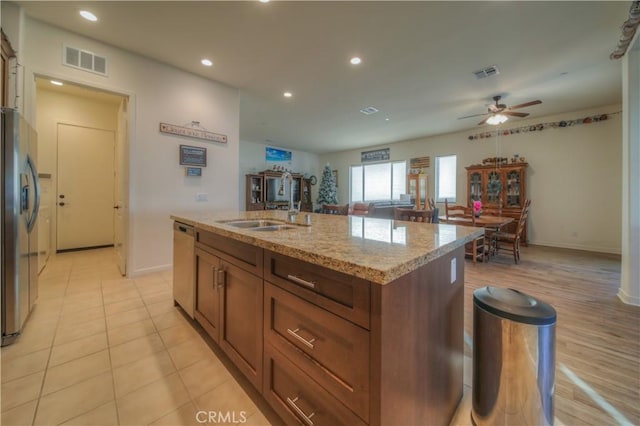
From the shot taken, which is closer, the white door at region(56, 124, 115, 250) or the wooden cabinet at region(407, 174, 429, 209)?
the white door at region(56, 124, 115, 250)

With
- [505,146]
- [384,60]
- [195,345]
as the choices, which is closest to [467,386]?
[195,345]

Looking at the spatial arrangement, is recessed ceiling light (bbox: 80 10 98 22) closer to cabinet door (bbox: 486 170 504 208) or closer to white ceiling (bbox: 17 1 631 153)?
white ceiling (bbox: 17 1 631 153)

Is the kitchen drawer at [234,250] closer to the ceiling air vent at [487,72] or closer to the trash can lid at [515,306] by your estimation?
the trash can lid at [515,306]

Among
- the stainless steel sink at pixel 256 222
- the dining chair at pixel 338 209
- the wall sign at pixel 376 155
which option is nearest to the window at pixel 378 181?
the wall sign at pixel 376 155

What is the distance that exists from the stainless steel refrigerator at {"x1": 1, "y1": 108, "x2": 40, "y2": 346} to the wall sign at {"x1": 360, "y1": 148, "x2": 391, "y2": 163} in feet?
25.6

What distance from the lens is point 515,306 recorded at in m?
1.16

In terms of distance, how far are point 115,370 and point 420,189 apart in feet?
23.1

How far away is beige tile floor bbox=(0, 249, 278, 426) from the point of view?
4.22 ft

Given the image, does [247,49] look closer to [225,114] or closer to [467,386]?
[225,114]

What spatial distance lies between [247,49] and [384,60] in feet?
5.83

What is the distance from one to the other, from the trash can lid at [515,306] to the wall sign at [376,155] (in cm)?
733

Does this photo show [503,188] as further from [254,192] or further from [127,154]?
[127,154]

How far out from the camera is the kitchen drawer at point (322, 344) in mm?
818

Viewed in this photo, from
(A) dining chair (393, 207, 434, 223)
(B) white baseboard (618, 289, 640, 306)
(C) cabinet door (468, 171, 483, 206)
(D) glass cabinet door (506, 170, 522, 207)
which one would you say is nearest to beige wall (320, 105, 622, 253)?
(D) glass cabinet door (506, 170, 522, 207)
